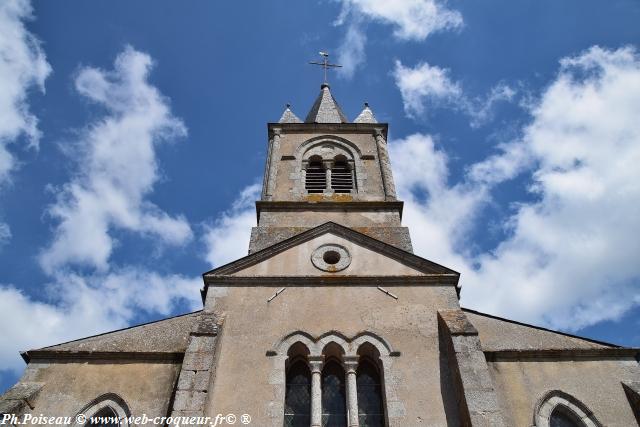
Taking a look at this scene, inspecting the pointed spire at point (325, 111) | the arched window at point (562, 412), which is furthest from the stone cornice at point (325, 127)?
the arched window at point (562, 412)

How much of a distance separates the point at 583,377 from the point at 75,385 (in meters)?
9.66

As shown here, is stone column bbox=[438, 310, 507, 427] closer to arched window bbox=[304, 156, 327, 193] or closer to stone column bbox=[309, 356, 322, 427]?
stone column bbox=[309, 356, 322, 427]

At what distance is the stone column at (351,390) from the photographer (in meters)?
9.05

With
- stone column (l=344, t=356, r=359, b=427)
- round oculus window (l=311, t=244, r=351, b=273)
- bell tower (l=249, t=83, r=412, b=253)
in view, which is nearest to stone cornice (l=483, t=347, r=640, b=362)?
stone column (l=344, t=356, r=359, b=427)

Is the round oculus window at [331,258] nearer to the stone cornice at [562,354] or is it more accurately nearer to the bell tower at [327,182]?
the bell tower at [327,182]

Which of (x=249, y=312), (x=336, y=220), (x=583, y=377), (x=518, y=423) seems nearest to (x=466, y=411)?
(x=518, y=423)

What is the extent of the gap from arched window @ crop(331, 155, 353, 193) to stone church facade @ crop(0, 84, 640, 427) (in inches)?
169

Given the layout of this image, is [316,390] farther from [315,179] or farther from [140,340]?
[315,179]

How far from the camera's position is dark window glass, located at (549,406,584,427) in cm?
945

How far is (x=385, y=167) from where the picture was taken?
16.8m

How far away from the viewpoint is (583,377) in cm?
993

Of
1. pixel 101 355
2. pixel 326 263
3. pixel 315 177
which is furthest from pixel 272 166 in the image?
pixel 101 355

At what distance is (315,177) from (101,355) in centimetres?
868

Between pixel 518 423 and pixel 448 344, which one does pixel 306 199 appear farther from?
pixel 518 423
